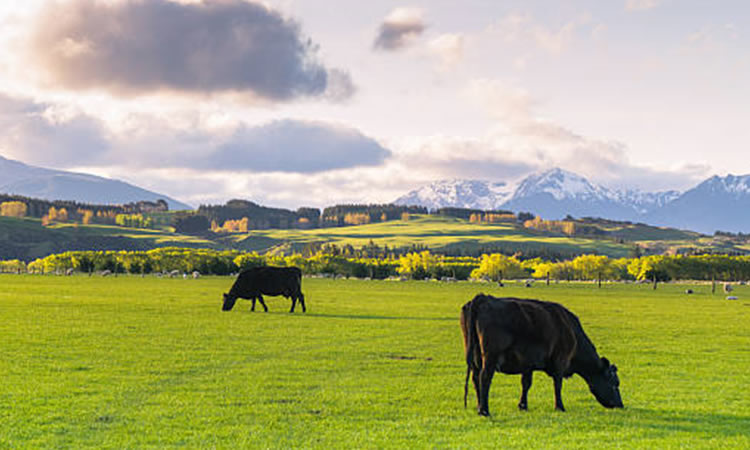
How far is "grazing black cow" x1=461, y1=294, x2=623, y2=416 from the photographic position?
15734 mm

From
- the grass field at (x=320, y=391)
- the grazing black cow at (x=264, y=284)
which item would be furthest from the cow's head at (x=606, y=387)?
the grazing black cow at (x=264, y=284)

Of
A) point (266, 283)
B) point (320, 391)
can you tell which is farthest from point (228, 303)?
point (320, 391)

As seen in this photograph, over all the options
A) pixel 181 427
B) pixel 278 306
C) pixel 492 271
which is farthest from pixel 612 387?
pixel 492 271

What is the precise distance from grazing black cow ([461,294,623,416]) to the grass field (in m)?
0.69

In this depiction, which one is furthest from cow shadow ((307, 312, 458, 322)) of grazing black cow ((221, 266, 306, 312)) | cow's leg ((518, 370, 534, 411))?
cow's leg ((518, 370, 534, 411))

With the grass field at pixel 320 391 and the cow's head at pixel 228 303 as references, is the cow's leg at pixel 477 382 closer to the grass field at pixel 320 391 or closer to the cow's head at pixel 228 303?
the grass field at pixel 320 391

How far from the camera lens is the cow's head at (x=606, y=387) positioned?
16875mm

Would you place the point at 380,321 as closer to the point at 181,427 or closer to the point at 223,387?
the point at 223,387

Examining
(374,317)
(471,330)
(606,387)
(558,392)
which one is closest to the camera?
(471,330)

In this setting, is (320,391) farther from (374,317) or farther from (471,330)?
(374,317)

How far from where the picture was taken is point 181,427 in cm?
1456

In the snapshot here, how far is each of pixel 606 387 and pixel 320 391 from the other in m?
7.49

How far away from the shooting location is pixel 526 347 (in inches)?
626

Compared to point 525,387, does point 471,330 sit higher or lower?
A: higher
